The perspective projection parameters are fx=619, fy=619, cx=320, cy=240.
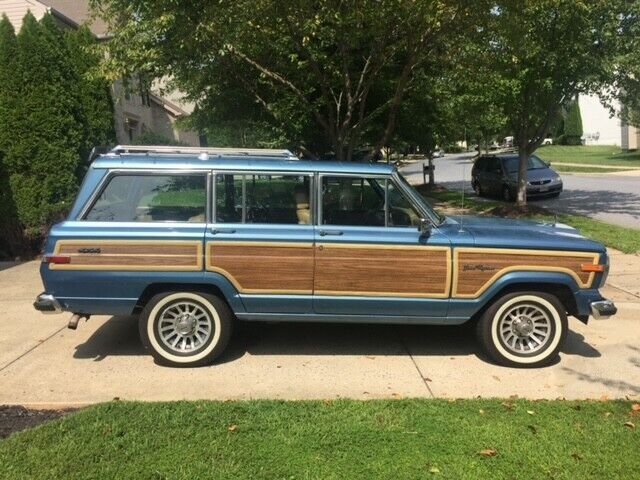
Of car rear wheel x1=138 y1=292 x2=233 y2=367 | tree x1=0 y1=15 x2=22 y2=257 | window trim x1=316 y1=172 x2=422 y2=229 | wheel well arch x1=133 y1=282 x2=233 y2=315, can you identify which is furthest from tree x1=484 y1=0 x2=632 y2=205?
tree x1=0 y1=15 x2=22 y2=257

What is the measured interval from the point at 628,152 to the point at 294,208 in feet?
171

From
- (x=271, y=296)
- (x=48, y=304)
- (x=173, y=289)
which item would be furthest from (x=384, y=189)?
(x=48, y=304)

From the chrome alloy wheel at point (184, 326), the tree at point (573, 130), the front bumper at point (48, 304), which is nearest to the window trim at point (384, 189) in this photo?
the chrome alloy wheel at point (184, 326)

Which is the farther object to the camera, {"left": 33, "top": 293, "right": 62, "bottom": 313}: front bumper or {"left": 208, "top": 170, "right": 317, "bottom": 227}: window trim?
{"left": 208, "top": 170, "right": 317, "bottom": 227}: window trim

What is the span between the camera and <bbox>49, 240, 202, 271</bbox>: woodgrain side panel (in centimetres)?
505

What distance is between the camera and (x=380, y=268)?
511 centimetres

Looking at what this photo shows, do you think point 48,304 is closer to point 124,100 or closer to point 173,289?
point 173,289

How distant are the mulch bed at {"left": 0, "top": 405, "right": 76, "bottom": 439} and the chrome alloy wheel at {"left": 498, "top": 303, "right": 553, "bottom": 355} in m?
3.50

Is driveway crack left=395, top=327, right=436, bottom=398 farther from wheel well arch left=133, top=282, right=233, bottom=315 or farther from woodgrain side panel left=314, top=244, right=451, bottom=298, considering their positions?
wheel well arch left=133, top=282, right=233, bottom=315

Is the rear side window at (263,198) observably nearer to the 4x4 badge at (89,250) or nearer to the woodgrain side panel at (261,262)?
the woodgrain side panel at (261,262)

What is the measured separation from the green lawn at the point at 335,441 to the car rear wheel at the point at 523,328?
91 centimetres

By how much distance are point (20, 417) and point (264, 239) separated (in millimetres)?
2186

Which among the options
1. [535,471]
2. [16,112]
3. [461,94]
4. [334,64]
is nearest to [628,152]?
[461,94]

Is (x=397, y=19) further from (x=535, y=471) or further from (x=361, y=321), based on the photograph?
(x=535, y=471)
